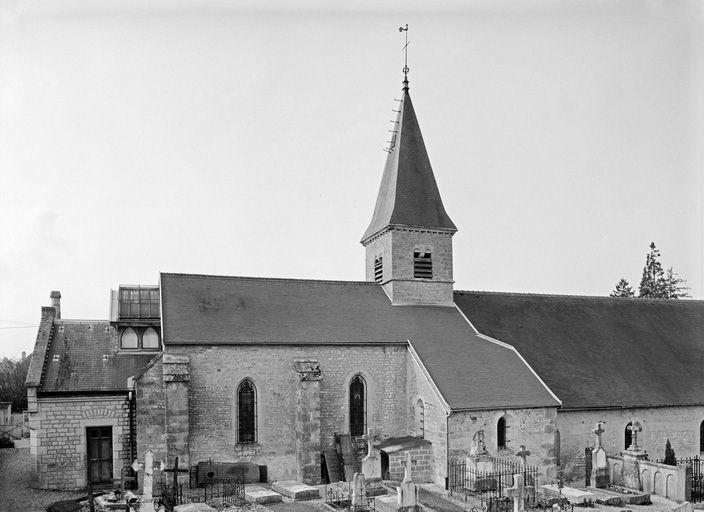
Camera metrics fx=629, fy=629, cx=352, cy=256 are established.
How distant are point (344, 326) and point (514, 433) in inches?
314

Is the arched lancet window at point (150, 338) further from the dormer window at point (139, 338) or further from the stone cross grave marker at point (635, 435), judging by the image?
the stone cross grave marker at point (635, 435)

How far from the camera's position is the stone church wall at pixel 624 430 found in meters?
25.5

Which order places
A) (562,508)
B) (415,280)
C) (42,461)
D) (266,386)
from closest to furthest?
(562,508) < (42,461) < (266,386) < (415,280)

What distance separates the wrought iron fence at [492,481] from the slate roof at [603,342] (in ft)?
14.9

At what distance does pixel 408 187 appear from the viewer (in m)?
30.3

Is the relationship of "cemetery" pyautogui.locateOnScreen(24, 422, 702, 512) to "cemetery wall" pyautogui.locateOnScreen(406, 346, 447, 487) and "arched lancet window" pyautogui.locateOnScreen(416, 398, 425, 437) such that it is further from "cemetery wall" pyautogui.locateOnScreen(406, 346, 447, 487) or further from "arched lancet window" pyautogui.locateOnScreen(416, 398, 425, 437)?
"arched lancet window" pyautogui.locateOnScreen(416, 398, 425, 437)

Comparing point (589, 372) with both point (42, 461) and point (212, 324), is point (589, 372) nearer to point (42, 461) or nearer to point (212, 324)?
point (212, 324)

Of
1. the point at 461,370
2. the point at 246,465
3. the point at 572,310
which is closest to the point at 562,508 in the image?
the point at 461,370

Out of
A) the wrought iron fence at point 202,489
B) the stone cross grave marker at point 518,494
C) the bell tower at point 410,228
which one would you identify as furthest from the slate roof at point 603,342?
the wrought iron fence at point 202,489

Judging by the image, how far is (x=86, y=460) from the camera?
23406 mm

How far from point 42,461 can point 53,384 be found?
2758mm

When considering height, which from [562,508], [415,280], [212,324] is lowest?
[562,508]

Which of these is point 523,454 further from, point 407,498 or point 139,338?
point 139,338

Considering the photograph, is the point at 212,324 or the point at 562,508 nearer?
the point at 562,508
